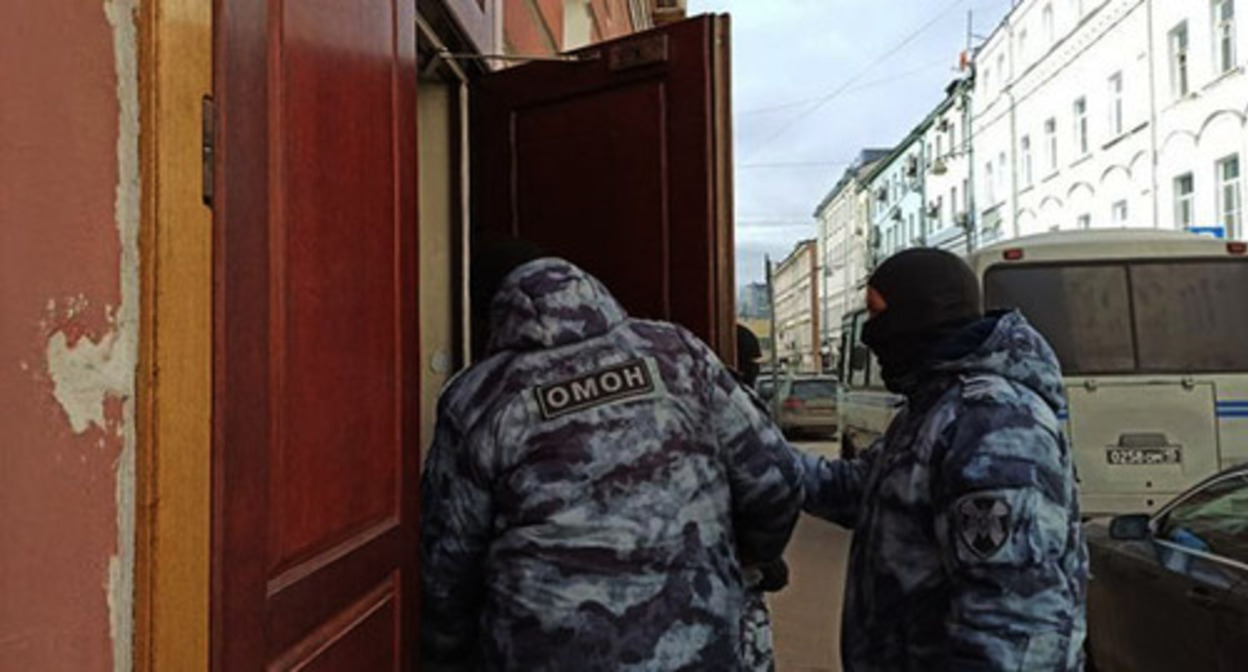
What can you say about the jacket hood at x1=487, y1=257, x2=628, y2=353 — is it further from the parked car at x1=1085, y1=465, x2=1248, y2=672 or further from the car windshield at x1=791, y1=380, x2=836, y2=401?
the car windshield at x1=791, y1=380, x2=836, y2=401

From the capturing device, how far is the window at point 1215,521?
13.8ft

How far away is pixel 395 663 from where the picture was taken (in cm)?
221

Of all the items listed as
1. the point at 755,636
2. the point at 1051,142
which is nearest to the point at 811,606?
the point at 755,636

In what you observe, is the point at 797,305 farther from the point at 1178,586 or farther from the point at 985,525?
the point at 985,525

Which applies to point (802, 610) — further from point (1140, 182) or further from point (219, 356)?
point (1140, 182)

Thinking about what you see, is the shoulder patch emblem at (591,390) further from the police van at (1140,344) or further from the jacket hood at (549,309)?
the police van at (1140,344)

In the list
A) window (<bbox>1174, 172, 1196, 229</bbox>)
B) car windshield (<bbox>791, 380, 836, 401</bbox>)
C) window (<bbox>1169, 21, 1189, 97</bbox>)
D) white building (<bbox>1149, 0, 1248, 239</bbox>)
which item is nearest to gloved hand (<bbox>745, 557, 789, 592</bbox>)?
white building (<bbox>1149, 0, 1248, 239</bbox>)

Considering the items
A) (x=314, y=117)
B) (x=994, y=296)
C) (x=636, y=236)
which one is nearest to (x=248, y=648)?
(x=314, y=117)

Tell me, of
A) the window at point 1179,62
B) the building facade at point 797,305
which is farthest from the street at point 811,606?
the building facade at point 797,305

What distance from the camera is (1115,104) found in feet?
81.0

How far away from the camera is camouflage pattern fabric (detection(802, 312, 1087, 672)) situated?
6.44 feet

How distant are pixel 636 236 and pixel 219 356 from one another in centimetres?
181

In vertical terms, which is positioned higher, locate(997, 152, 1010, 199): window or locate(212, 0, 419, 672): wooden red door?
locate(997, 152, 1010, 199): window

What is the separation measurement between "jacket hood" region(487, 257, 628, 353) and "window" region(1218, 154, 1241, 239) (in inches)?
773
